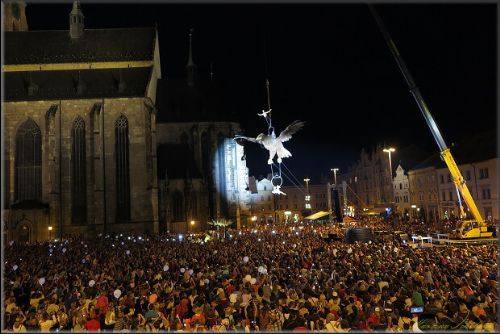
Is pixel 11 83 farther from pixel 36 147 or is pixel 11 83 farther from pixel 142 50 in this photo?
pixel 142 50

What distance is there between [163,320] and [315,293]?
14.2 feet

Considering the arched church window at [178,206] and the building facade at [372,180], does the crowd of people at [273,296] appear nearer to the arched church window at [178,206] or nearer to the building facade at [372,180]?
the arched church window at [178,206]

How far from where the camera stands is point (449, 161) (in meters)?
25.6

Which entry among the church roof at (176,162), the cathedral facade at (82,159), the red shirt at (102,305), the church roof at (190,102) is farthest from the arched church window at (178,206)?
the red shirt at (102,305)

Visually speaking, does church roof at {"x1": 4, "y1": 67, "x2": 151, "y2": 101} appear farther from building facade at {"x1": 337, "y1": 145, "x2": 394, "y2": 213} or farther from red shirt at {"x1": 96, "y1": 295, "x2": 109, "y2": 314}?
building facade at {"x1": 337, "y1": 145, "x2": 394, "y2": 213}

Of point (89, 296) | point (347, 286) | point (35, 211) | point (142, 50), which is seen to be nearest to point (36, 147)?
→ point (35, 211)

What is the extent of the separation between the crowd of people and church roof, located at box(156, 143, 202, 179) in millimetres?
31033

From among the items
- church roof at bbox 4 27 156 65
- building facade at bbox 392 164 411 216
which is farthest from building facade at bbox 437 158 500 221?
church roof at bbox 4 27 156 65

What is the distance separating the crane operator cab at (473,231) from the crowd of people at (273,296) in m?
6.43

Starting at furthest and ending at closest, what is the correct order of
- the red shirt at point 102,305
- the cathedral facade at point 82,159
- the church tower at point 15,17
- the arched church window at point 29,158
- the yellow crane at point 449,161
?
the church tower at point 15,17, the arched church window at point 29,158, the cathedral facade at point 82,159, the yellow crane at point 449,161, the red shirt at point 102,305

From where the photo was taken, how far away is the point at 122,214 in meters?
45.2

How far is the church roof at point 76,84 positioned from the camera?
45.8m

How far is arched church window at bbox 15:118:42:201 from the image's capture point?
148 ft

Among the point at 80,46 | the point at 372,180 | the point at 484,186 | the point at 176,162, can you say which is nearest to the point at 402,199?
the point at 372,180
